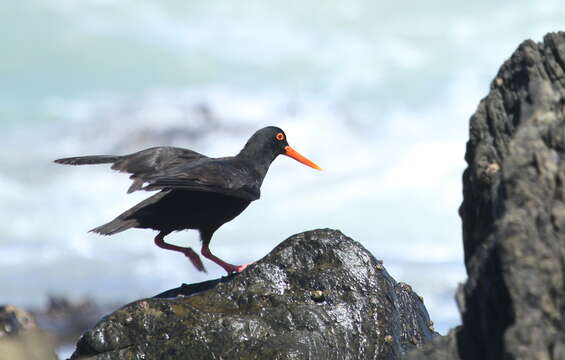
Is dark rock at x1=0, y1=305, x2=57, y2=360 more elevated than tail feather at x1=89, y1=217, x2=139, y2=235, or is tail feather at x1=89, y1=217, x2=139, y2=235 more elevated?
tail feather at x1=89, y1=217, x2=139, y2=235

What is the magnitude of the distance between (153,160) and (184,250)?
1.17m

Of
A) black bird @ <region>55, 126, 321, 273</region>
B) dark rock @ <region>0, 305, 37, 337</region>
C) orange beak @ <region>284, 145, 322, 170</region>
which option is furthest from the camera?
dark rock @ <region>0, 305, 37, 337</region>

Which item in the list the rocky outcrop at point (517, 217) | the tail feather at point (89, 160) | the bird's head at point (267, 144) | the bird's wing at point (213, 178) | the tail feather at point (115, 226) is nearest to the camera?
the rocky outcrop at point (517, 217)

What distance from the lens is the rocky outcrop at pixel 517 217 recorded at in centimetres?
362

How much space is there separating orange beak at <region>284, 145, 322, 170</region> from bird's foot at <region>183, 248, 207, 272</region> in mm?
2528

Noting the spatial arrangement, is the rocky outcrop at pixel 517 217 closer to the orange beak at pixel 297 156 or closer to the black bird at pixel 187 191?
the black bird at pixel 187 191

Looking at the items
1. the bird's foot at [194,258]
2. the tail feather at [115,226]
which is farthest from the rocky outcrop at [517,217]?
the bird's foot at [194,258]

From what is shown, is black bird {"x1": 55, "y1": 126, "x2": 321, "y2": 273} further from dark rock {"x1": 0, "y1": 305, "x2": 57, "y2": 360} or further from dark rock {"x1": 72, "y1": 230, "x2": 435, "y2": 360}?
dark rock {"x1": 0, "y1": 305, "x2": 57, "y2": 360}

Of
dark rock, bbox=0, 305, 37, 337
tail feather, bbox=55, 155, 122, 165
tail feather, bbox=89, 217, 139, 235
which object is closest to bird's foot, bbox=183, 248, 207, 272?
tail feather, bbox=89, 217, 139, 235

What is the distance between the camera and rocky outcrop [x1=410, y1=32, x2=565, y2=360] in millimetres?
3617

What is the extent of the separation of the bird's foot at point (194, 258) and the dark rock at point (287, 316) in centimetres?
251

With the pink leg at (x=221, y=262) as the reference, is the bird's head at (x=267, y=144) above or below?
above

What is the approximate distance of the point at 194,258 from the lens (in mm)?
9656

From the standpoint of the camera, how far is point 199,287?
735cm
